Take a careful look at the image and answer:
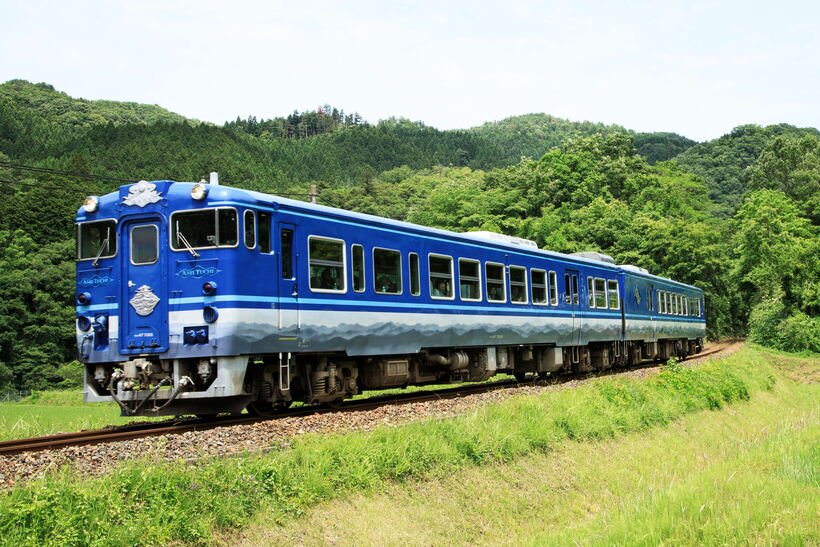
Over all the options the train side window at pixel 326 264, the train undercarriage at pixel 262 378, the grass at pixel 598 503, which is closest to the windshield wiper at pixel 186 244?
the train undercarriage at pixel 262 378

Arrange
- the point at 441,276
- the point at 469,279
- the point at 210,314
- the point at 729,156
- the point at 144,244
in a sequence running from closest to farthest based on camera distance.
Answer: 1. the point at 210,314
2. the point at 144,244
3. the point at 441,276
4. the point at 469,279
5. the point at 729,156

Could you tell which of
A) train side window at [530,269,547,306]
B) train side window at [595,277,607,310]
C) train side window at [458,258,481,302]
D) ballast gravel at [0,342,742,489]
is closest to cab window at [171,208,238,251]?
ballast gravel at [0,342,742,489]

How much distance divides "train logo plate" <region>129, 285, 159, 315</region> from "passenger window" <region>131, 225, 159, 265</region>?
42 cm

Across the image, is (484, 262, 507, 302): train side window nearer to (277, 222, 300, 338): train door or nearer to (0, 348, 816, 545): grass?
(0, 348, 816, 545): grass

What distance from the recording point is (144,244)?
1174 centimetres

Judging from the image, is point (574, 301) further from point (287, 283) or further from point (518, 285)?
point (287, 283)

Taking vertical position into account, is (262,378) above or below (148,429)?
above

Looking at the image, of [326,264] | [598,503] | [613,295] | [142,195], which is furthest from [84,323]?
[613,295]

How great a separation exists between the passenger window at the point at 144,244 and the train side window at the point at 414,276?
4859 mm

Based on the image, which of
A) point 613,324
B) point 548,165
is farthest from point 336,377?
point 548,165

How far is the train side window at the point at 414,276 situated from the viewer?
587 inches

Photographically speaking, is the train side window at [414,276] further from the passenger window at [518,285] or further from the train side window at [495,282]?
the passenger window at [518,285]

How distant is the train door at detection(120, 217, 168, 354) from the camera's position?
11.3 m

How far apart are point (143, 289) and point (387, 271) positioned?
4.26 metres
